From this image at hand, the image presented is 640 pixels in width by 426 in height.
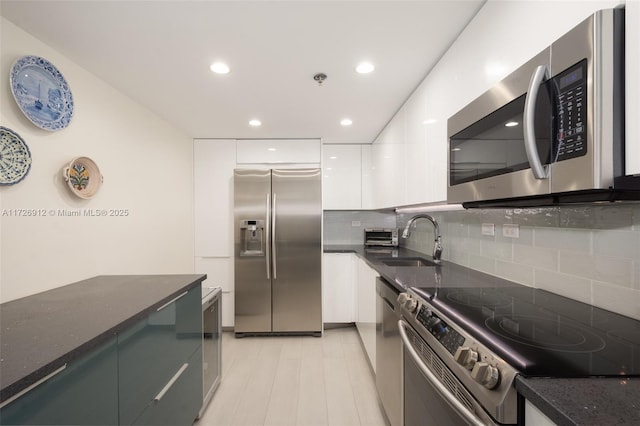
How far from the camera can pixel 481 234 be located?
1.76 meters

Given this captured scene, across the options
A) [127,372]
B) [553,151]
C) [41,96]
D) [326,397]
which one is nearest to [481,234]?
[553,151]

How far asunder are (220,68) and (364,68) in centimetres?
89

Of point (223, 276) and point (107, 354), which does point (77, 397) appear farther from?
point (223, 276)

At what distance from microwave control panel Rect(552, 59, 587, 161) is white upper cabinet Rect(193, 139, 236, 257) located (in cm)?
305

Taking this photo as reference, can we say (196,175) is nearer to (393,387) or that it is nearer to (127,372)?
(127,372)

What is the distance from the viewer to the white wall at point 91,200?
137 cm

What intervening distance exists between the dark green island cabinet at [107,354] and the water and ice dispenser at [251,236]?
1279mm

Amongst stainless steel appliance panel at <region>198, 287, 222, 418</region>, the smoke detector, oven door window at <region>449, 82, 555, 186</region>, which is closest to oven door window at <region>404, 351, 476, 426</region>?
oven door window at <region>449, 82, 555, 186</region>

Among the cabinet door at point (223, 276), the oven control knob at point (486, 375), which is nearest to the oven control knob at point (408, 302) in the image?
the oven control knob at point (486, 375)

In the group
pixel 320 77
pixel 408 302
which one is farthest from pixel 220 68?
pixel 408 302

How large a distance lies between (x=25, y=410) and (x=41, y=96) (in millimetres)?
1535

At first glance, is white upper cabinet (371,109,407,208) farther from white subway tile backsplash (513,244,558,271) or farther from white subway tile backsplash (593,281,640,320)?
white subway tile backsplash (593,281,640,320)

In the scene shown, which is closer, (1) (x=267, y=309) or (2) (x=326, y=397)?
(2) (x=326, y=397)

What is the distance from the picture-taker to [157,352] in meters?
1.30
